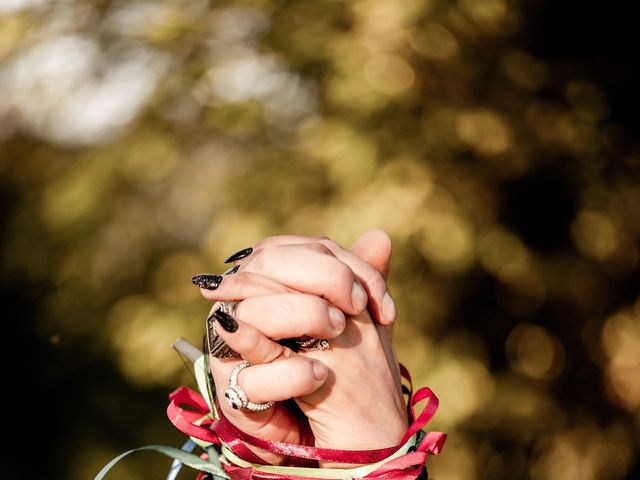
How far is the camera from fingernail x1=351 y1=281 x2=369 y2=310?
0.56 meters

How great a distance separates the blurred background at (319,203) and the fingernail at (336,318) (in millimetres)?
1049

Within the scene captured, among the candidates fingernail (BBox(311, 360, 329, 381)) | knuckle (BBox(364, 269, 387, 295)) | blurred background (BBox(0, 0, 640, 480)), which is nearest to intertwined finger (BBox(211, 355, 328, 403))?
fingernail (BBox(311, 360, 329, 381))

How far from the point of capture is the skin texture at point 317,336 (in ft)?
1.71

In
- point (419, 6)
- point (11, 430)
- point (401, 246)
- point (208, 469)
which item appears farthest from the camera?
point (419, 6)

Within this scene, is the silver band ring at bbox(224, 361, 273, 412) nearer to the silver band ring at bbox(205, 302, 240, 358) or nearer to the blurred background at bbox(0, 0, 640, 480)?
the silver band ring at bbox(205, 302, 240, 358)

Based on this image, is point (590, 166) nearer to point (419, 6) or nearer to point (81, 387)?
point (419, 6)

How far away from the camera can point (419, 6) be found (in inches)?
70.8

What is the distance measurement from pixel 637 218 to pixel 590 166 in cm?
21

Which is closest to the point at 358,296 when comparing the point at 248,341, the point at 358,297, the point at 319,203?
the point at 358,297

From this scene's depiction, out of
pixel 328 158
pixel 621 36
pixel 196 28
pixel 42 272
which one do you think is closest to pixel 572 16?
pixel 621 36

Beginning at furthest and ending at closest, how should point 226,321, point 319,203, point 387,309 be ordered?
point 319,203
point 387,309
point 226,321

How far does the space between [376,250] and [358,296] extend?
0.35ft

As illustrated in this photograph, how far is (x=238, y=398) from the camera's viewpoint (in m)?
0.53

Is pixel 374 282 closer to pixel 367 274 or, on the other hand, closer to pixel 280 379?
pixel 367 274
